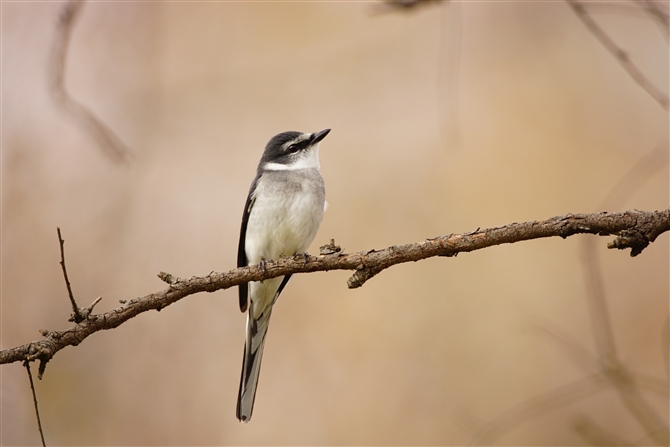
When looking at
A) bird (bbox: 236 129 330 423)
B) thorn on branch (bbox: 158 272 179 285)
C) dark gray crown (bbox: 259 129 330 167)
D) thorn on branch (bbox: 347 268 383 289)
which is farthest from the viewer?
dark gray crown (bbox: 259 129 330 167)

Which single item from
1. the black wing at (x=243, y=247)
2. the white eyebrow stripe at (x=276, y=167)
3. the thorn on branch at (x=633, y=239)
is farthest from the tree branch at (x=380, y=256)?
the white eyebrow stripe at (x=276, y=167)

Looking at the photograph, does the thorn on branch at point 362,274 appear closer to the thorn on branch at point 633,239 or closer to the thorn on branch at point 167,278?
the thorn on branch at point 167,278

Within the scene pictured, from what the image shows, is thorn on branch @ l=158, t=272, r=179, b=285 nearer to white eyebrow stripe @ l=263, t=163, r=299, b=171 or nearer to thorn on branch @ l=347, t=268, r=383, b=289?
thorn on branch @ l=347, t=268, r=383, b=289

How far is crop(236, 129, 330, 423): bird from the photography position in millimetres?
3955

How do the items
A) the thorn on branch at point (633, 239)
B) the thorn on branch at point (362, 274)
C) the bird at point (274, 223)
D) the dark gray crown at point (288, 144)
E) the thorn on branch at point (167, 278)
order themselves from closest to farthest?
the thorn on branch at point (633, 239) → the thorn on branch at point (167, 278) → the thorn on branch at point (362, 274) → the bird at point (274, 223) → the dark gray crown at point (288, 144)

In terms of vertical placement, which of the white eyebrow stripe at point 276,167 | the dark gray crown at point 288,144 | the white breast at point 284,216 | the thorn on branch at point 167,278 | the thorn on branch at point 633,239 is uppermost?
the dark gray crown at point 288,144

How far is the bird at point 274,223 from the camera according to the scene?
396 centimetres

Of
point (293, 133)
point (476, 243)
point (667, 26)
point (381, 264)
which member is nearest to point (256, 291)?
point (293, 133)

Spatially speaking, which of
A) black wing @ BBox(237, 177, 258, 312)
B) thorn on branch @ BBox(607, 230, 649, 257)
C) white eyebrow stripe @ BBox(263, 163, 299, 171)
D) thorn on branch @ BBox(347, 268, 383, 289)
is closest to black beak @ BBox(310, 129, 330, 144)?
white eyebrow stripe @ BBox(263, 163, 299, 171)

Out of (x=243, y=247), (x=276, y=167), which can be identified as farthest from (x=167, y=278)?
(x=276, y=167)

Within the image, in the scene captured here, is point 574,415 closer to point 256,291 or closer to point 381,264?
point 256,291

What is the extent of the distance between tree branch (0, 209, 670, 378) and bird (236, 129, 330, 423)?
1.22m

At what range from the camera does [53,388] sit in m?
5.51

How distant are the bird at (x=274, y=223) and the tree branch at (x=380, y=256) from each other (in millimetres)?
1216
